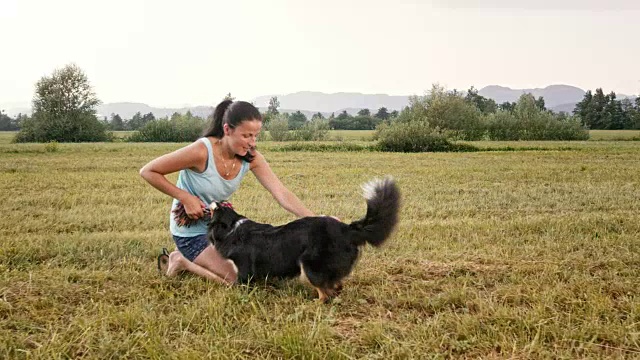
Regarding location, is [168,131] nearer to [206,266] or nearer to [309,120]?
[309,120]

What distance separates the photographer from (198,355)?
3.11 meters

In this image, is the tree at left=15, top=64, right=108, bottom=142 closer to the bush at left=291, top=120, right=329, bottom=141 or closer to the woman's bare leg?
the bush at left=291, top=120, right=329, bottom=141

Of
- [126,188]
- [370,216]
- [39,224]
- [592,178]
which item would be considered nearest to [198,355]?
[370,216]

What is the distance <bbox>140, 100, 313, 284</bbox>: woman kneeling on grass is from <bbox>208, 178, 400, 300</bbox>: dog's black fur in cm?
50

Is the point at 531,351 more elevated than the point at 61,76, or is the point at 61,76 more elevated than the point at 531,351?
the point at 61,76

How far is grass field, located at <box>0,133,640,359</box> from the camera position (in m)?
3.32

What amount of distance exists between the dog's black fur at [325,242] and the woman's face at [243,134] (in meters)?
0.79

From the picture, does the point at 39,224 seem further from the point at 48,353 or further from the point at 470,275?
the point at 470,275

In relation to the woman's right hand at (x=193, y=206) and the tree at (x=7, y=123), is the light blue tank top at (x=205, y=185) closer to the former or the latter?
the woman's right hand at (x=193, y=206)

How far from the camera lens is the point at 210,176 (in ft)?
16.1

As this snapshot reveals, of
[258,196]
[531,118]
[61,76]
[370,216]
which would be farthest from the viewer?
[61,76]

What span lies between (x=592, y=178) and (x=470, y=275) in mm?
9789

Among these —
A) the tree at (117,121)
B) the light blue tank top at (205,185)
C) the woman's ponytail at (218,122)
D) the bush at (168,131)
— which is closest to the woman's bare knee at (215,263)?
the light blue tank top at (205,185)

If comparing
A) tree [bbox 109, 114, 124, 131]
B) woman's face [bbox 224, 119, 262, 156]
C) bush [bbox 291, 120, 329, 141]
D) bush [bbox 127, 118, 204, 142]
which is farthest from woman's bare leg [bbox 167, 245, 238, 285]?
tree [bbox 109, 114, 124, 131]
